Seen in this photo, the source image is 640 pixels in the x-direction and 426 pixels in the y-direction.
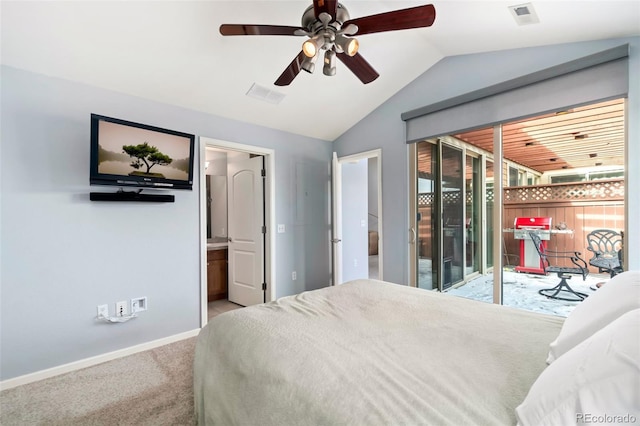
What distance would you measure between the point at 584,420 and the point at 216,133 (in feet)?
11.5

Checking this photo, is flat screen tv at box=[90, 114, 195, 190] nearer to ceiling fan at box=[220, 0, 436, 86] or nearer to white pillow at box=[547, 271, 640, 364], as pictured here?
ceiling fan at box=[220, 0, 436, 86]

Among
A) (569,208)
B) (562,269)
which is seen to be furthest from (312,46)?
(562,269)

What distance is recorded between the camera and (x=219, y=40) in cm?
245

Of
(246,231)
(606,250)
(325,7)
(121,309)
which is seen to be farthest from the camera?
(246,231)

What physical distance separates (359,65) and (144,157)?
2.04 metres

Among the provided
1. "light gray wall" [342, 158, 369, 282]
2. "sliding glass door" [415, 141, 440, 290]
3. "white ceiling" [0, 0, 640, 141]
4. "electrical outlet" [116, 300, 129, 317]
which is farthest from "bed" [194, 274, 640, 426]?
"light gray wall" [342, 158, 369, 282]

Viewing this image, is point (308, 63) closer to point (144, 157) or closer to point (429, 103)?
point (144, 157)

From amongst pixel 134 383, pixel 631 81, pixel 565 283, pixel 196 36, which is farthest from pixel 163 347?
pixel 631 81

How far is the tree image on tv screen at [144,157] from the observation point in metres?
2.55

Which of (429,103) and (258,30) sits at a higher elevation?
(429,103)

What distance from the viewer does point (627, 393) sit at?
63 centimetres

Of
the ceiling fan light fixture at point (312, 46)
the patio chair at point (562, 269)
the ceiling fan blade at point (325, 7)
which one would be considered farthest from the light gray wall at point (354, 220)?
the ceiling fan blade at point (325, 7)

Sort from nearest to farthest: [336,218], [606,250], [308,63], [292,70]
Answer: [308,63], [292,70], [606,250], [336,218]

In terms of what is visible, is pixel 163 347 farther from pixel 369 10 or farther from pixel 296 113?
pixel 369 10
